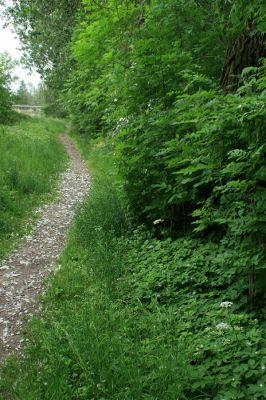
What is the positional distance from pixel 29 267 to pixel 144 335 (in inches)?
138

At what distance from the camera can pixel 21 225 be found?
9.12m

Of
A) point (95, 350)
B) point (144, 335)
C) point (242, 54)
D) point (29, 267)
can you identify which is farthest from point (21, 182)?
point (95, 350)

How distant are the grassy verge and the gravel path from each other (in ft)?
1.01

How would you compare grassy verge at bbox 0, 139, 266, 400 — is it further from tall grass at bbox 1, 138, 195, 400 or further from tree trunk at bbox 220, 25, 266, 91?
tree trunk at bbox 220, 25, 266, 91

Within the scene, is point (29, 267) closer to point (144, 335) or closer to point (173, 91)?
point (144, 335)

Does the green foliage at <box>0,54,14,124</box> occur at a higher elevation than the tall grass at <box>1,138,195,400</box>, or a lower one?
higher

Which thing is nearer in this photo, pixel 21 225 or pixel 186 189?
pixel 186 189

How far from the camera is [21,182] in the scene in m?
11.9

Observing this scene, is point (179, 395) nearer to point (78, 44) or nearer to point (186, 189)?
point (186, 189)

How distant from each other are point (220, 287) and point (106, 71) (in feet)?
18.1

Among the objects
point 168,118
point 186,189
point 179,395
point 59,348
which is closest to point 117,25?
point 168,118

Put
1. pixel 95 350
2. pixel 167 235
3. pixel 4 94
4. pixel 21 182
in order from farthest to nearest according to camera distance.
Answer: pixel 4 94 → pixel 21 182 → pixel 167 235 → pixel 95 350

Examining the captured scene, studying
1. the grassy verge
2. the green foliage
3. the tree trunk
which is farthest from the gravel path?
the green foliage

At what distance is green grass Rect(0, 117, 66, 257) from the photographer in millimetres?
8844
